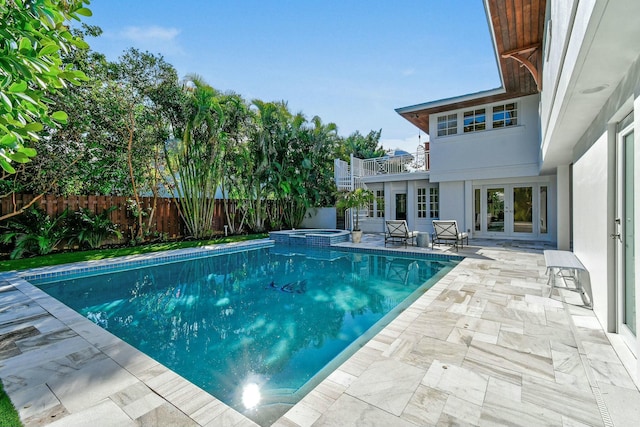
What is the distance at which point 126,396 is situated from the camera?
258 centimetres

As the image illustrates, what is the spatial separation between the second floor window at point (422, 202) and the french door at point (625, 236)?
38.5ft

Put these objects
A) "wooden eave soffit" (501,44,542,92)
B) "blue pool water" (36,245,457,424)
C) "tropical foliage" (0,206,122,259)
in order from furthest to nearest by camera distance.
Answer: "tropical foliage" (0,206,122,259)
"wooden eave soffit" (501,44,542,92)
"blue pool water" (36,245,457,424)

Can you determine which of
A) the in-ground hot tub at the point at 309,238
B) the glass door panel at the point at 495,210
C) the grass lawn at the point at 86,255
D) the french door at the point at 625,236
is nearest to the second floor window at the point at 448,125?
the glass door panel at the point at 495,210

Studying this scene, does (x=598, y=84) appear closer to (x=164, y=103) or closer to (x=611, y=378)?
(x=611, y=378)

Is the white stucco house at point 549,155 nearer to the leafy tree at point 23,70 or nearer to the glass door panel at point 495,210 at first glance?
the glass door panel at point 495,210

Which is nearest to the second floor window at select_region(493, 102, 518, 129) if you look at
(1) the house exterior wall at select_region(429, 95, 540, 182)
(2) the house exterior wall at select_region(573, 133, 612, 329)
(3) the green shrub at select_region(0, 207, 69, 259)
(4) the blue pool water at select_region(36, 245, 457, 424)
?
(1) the house exterior wall at select_region(429, 95, 540, 182)

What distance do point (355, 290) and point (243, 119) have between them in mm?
10303

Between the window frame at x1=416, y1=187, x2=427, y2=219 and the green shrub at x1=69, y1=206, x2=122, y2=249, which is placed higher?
the window frame at x1=416, y1=187, x2=427, y2=219

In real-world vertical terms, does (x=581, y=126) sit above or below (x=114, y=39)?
below

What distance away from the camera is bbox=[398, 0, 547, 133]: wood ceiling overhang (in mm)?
6393

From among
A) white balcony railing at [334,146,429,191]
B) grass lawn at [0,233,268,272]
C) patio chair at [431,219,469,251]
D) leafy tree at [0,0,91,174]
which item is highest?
white balcony railing at [334,146,429,191]

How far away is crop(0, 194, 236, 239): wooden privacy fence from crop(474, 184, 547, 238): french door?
12.3 metres

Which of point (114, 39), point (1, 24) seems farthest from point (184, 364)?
point (114, 39)

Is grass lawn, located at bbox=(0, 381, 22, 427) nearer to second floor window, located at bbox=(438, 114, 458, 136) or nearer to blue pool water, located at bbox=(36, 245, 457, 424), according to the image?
blue pool water, located at bbox=(36, 245, 457, 424)
